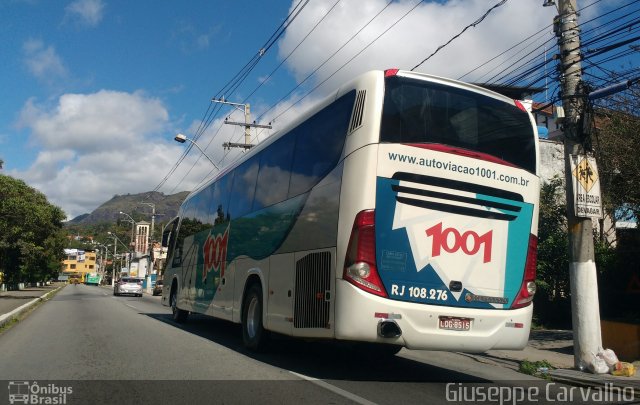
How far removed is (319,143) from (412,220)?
194 cm

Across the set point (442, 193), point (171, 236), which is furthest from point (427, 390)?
point (171, 236)

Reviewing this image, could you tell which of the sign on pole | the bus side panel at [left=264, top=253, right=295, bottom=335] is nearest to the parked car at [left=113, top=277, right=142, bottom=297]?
the bus side panel at [left=264, top=253, right=295, bottom=335]

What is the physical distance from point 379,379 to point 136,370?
338 centimetres

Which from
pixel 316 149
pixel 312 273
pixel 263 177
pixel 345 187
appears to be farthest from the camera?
pixel 263 177

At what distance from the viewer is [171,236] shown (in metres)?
17.3

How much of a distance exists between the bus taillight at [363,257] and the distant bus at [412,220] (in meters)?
0.01

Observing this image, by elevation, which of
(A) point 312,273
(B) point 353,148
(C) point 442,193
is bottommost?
(A) point 312,273

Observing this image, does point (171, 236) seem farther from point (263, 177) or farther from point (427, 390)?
point (427, 390)

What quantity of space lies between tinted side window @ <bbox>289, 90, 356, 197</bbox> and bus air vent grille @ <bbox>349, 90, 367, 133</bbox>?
0.41ft

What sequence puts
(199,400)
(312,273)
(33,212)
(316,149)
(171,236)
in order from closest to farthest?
(199,400) < (312,273) < (316,149) < (171,236) < (33,212)

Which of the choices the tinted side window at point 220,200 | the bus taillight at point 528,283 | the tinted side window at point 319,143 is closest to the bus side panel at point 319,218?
the tinted side window at point 319,143

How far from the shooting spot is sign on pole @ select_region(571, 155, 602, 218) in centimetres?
950

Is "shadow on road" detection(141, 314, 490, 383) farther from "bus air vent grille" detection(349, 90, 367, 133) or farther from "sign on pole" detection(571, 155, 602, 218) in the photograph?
"sign on pole" detection(571, 155, 602, 218)

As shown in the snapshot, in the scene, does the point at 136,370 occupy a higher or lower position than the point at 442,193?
lower
